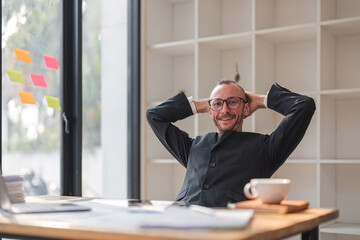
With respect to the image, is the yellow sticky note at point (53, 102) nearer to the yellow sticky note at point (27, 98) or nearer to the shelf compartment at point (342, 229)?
the yellow sticky note at point (27, 98)

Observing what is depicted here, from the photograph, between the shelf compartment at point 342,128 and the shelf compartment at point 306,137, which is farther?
the shelf compartment at point 306,137

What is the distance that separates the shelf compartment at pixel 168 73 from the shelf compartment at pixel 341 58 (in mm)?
1001

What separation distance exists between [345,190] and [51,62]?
6.35 ft

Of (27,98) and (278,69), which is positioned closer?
(27,98)

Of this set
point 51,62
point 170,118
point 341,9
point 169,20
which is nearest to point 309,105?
point 170,118

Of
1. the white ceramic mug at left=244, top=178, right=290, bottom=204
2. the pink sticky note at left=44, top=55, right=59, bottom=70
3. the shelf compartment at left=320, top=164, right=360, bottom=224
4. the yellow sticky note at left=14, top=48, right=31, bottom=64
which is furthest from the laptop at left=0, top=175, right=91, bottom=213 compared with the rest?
the shelf compartment at left=320, top=164, right=360, bottom=224

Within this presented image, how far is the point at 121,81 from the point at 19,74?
1.01 m

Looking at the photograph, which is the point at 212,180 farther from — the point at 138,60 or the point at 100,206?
the point at 138,60

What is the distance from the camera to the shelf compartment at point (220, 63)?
3400 mm

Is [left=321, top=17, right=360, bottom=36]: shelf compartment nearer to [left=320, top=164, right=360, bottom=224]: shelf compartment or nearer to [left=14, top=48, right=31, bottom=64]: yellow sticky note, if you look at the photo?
[left=320, top=164, right=360, bottom=224]: shelf compartment

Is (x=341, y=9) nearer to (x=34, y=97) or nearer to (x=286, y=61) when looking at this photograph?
(x=286, y=61)

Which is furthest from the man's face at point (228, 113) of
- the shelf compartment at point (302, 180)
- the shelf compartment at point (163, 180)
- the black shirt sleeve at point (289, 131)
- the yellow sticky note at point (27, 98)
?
the shelf compartment at point (163, 180)

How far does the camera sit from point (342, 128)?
3.17 meters

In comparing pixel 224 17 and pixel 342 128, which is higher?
pixel 224 17
